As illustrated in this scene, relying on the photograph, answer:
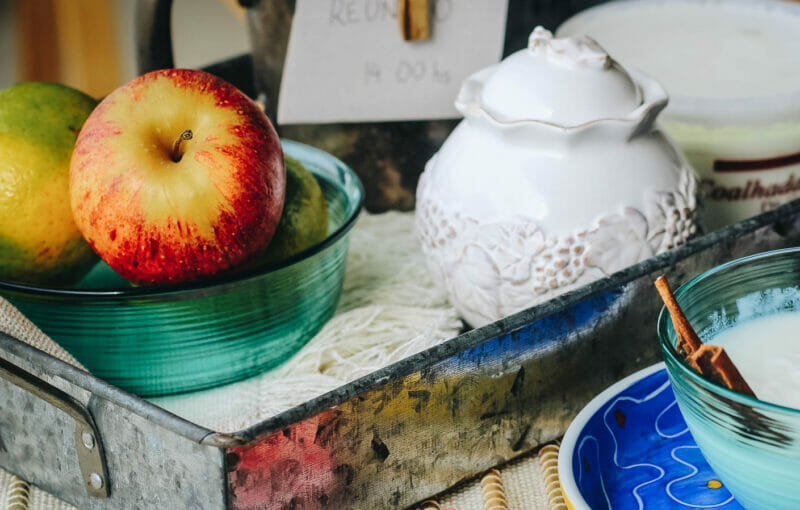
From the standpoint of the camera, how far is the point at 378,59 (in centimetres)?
59

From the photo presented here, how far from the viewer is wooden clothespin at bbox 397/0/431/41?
559mm

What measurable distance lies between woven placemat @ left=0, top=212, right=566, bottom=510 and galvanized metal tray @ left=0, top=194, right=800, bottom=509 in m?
0.01

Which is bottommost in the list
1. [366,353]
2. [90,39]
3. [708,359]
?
[90,39]

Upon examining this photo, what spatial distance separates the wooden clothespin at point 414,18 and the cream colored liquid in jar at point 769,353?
10.9 inches

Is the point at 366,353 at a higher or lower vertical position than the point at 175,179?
lower

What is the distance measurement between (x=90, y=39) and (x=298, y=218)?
1185 mm

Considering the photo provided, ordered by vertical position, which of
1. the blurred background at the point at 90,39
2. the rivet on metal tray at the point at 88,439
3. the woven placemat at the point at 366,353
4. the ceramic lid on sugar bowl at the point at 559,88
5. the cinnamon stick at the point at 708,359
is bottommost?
the blurred background at the point at 90,39

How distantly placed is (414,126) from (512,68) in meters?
0.16

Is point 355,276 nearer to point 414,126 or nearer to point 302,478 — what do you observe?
point 414,126

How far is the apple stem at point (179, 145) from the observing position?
424 millimetres

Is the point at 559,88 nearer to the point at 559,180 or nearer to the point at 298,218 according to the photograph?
the point at 559,180

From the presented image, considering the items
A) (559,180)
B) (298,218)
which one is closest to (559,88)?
(559,180)

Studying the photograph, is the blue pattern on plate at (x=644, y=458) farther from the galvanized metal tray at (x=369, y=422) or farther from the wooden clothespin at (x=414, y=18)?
the wooden clothespin at (x=414, y=18)

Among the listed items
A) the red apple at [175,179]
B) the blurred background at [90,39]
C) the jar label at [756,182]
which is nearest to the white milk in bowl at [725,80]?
the jar label at [756,182]
